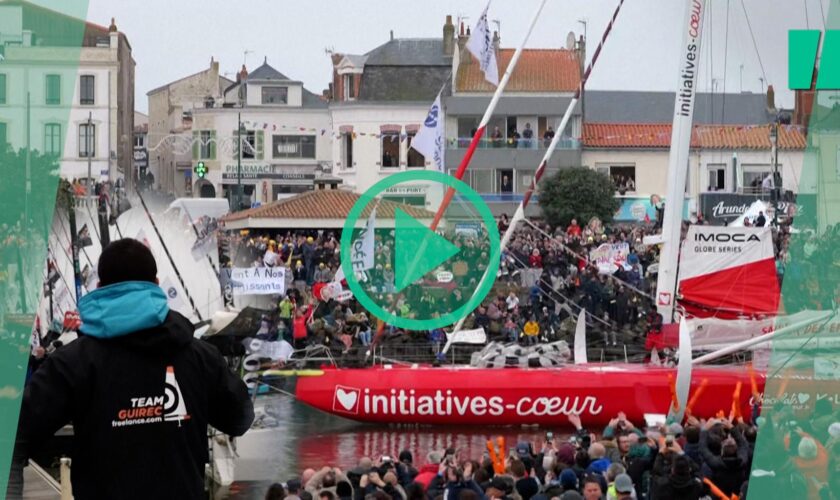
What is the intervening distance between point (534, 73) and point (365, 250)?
29.0 m

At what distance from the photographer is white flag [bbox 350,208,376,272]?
2838 centimetres

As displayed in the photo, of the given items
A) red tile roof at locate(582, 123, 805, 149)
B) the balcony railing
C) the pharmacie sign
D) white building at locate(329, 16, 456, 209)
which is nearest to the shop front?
the pharmacie sign

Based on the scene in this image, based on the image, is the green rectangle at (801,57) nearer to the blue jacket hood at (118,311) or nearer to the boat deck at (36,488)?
the boat deck at (36,488)

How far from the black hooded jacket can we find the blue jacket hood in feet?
0.11

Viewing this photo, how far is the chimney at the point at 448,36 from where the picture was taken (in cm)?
5991

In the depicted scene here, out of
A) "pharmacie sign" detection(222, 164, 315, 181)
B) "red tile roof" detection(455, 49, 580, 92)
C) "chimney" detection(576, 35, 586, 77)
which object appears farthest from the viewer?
"pharmacie sign" detection(222, 164, 315, 181)

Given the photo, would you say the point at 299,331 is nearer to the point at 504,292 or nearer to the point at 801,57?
the point at 504,292

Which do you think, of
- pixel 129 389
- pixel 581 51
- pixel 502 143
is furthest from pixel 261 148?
pixel 129 389

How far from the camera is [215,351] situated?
4508mm

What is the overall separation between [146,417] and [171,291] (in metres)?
17.0

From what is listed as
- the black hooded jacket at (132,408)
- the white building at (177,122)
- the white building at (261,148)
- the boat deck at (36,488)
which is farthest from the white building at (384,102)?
the black hooded jacket at (132,408)
